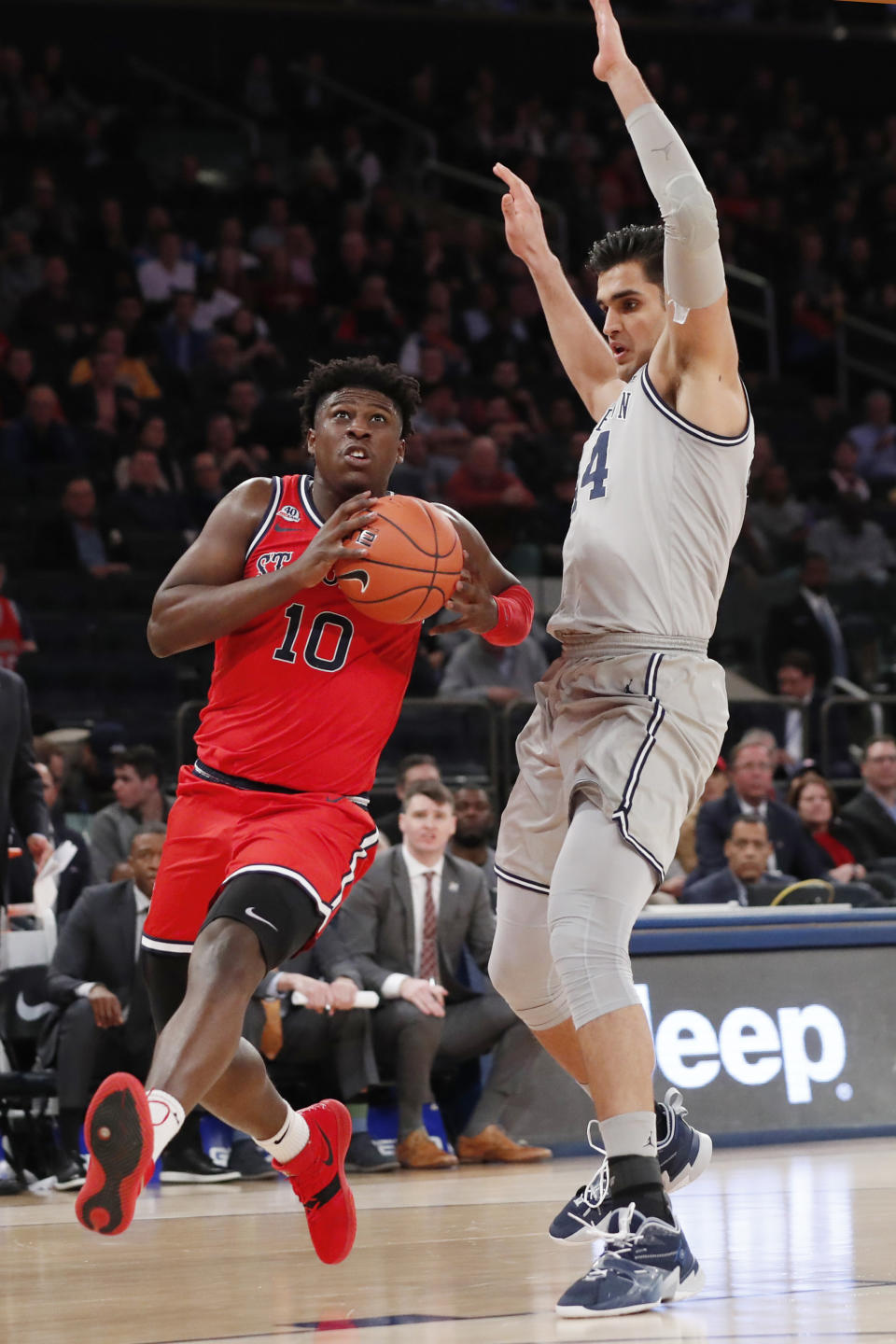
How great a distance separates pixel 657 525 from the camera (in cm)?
425

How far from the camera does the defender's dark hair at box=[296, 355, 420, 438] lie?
460cm

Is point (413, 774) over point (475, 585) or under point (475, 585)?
over

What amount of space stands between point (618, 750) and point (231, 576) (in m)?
1.04

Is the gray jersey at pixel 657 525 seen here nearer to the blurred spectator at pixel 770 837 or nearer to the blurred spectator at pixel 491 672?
the blurred spectator at pixel 770 837

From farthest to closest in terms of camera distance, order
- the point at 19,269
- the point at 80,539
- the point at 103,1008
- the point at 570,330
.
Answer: the point at 19,269
the point at 80,539
the point at 103,1008
the point at 570,330

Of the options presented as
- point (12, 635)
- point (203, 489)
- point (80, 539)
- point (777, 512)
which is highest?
point (777, 512)

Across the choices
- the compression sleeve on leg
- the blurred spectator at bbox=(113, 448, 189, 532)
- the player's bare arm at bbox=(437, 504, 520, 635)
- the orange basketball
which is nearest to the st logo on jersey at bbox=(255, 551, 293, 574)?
the orange basketball

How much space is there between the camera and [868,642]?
13406mm

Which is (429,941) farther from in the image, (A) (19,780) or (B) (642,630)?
(B) (642,630)

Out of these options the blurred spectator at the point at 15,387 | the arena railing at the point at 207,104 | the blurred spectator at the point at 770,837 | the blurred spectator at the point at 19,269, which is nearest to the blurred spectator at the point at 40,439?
the blurred spectator at the point at 15,387

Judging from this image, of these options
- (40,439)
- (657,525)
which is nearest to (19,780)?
(657,525)

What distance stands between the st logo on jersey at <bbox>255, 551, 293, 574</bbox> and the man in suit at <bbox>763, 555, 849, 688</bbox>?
348 inches

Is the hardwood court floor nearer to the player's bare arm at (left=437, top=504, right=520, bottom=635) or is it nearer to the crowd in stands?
the crowd in stands

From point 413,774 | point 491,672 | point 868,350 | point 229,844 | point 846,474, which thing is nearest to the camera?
point 229,844
